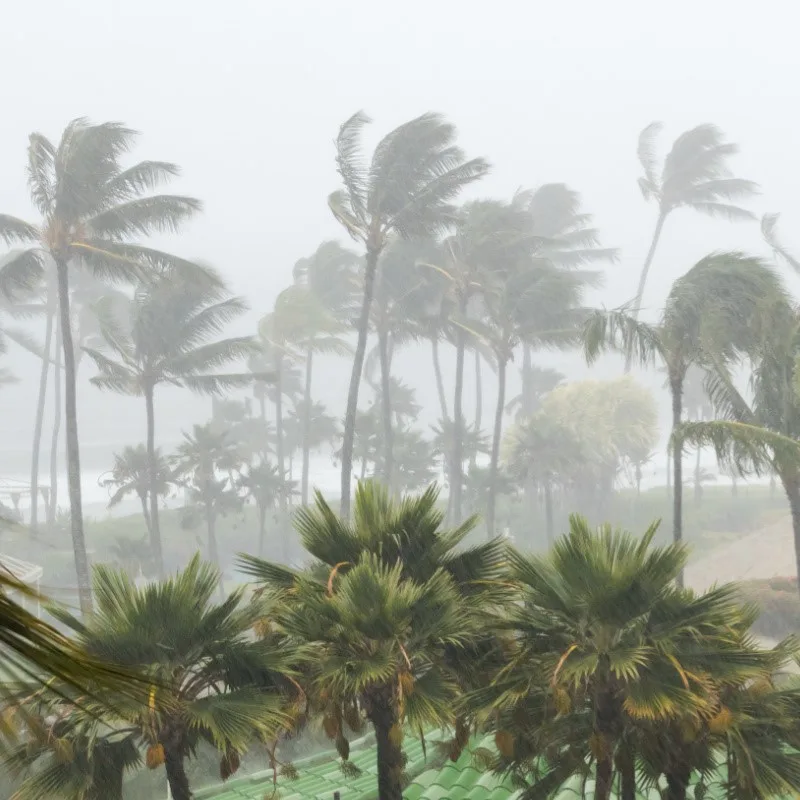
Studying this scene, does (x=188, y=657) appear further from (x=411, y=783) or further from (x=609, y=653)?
(x=411, y=783)

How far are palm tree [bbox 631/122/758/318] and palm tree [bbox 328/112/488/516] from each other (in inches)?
1027

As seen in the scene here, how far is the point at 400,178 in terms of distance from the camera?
3278 centimetres

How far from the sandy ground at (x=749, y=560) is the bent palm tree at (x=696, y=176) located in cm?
1893

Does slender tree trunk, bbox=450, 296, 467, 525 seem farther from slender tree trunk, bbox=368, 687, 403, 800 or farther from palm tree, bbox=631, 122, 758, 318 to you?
slender tree trunk, bbox=368, 687, 403, 800

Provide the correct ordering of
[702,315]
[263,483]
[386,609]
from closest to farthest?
[386,609]
[702,315]
[263,483]

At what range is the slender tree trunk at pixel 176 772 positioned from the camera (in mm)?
7211

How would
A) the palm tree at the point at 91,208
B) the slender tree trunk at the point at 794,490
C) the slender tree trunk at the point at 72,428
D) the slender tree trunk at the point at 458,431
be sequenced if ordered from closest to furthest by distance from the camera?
1. the slender tree trunk at the point at 794,490
2. the palm tree at the point at 91,208
3. the slender tree trunk at the point at 72,428
4. the slender tree trunk at the point at 458,431

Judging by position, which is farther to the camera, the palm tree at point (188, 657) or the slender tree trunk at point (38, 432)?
the slender tree trunk at point (38, 432)

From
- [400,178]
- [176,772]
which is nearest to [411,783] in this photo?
[176,772]

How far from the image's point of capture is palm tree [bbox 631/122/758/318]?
185 feet

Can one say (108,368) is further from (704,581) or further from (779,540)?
(779,540)

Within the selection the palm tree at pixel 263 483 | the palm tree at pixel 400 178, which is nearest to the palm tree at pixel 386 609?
the palm tree at pixel 400 178

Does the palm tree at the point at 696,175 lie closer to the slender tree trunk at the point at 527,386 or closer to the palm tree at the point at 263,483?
the slender tree trunk at the point at 527,386

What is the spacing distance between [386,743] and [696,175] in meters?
55.4
